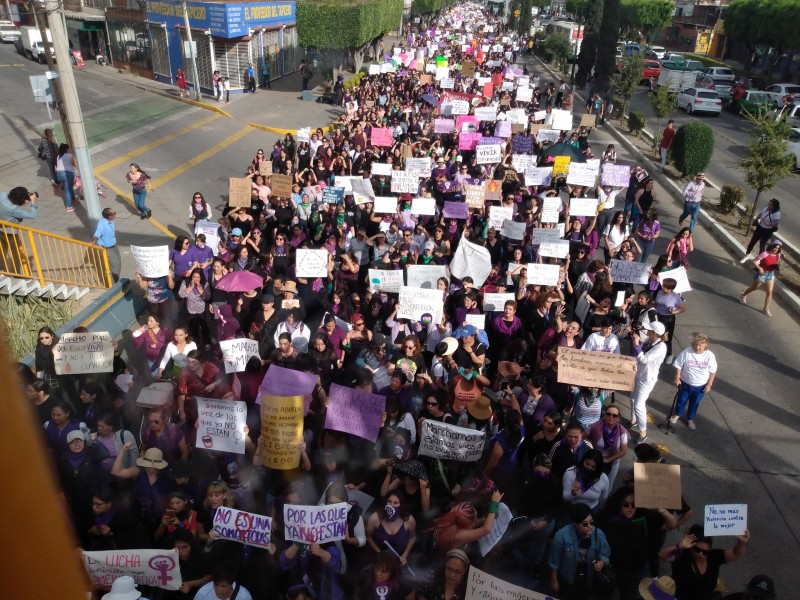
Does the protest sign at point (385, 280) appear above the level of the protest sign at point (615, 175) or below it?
below

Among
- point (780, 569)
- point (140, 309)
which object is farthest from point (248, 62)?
point (780, 569)

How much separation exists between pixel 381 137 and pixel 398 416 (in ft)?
35.5

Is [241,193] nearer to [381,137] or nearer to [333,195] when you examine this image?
[333,195]

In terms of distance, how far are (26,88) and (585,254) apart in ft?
92.6

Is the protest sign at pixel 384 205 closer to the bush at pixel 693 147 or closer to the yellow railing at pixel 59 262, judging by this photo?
the yellow railing at pixel 59 262

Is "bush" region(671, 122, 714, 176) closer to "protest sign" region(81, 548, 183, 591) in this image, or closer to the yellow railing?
the yellow railing

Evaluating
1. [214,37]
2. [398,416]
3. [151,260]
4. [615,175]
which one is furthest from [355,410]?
[214,37]

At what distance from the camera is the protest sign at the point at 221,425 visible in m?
5.93

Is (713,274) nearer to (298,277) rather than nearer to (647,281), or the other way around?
(647,281)

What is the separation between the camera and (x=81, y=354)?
690cm

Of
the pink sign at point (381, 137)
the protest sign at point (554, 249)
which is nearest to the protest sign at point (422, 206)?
the protest sign at point (554, 249)

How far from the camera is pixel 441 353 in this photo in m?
7.38

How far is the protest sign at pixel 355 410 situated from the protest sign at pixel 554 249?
4.46 meters

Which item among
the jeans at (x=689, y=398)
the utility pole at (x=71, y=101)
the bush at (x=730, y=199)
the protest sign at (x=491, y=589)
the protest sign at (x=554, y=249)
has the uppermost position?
the utility pole at (x=71, y=101)
